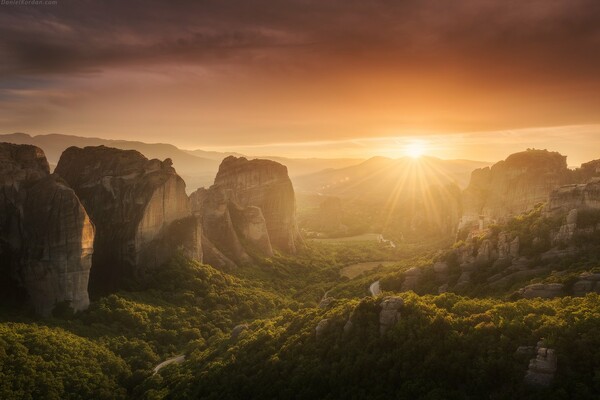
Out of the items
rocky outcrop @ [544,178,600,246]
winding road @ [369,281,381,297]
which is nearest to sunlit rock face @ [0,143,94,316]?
winding road @ [369,281,381,297]

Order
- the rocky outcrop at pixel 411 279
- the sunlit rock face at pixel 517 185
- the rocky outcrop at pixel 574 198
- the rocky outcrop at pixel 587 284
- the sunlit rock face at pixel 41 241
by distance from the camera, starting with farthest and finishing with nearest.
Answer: the sunlit rock face at pixel 517 185
the rocky outcrop at pixel 411 279
the sunlit rock face at pixel 41 241
the rocky outcrop at pixel 574 198
the rocky outcrop at pixel 587 284

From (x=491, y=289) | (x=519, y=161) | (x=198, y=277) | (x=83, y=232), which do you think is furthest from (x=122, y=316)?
(x=519, y=161)

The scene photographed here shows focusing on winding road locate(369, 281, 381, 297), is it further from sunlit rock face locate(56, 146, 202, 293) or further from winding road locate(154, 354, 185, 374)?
sunlit rock face locate(56, 146, 202, 293)

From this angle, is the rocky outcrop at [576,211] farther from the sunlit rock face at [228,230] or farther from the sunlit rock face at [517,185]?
the sunlit rock face at [228,230]

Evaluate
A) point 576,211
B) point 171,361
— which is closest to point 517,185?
point 576,211

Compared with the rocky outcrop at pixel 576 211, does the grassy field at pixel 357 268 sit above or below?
below

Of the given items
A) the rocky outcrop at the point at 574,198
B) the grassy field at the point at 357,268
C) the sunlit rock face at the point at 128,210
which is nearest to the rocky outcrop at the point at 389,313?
the rocky outcrop at the point at 574,198

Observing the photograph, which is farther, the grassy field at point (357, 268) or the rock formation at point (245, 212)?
the grassy field at point (357, 268)
